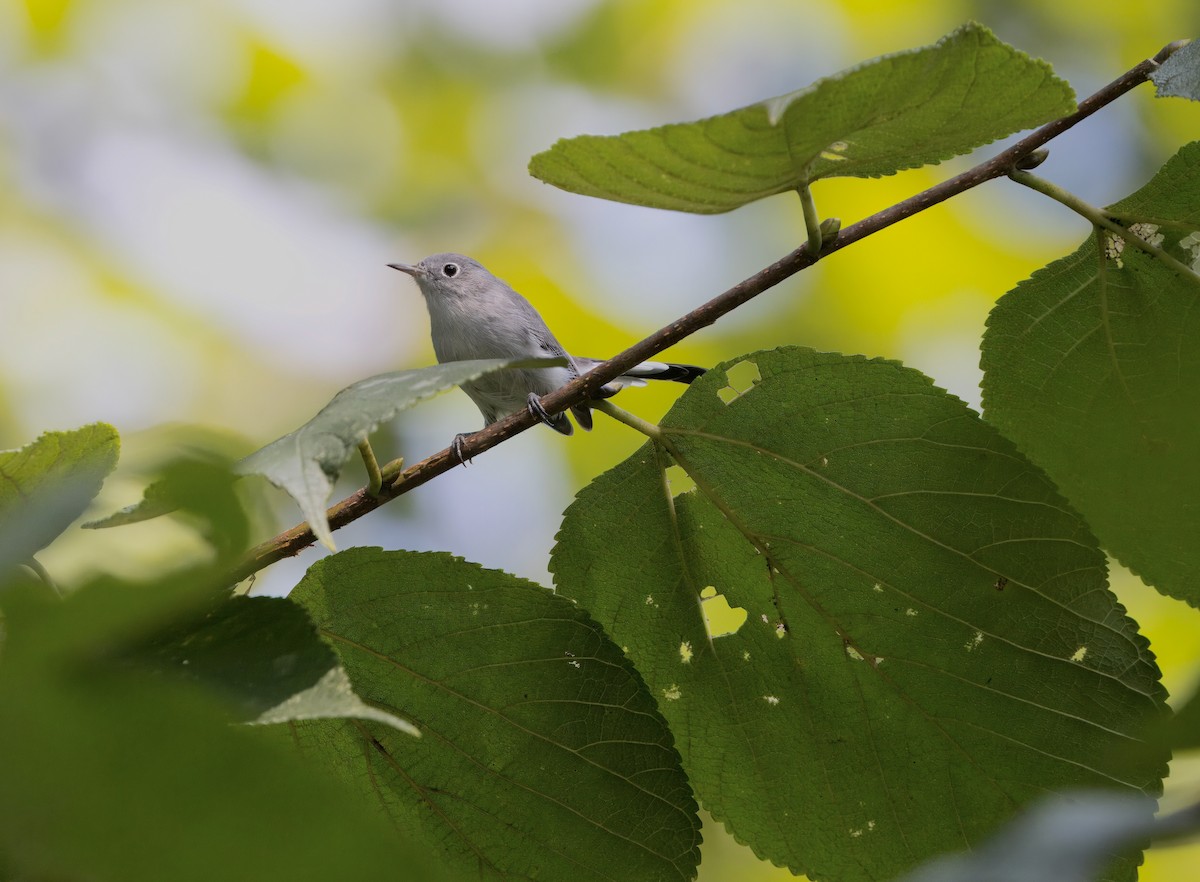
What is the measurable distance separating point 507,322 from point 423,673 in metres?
3.37

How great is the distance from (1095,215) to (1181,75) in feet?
0.72

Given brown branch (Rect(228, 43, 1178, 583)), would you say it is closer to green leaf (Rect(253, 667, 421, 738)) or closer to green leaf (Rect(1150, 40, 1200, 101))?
green leaf (Rect(1150, 40, 1200, 101))

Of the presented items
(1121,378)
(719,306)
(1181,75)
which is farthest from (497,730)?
(1181,75)

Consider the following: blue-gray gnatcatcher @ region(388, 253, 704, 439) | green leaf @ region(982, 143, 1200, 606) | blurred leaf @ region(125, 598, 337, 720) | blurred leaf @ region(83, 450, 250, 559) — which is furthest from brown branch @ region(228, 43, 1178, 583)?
blue-gray gnatcatcher @ region(388, 253, 704, 439)

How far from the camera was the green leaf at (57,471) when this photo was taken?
997 millimetres

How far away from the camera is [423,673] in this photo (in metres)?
1.40

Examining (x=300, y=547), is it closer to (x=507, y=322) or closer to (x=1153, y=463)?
(x=1153, y=463)

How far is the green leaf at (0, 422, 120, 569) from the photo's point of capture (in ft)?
3.27

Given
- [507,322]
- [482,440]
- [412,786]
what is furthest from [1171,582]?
[507,322]

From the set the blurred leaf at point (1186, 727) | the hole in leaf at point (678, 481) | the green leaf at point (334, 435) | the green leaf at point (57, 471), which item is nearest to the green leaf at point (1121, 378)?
the hole in leaf at point (678, 481)

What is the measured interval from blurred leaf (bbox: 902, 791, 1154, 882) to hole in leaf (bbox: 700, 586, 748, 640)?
1.01m

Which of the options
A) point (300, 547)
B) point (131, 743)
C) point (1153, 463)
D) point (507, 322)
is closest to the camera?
point (131, 743)

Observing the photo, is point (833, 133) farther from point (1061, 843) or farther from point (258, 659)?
point (1061, 843)

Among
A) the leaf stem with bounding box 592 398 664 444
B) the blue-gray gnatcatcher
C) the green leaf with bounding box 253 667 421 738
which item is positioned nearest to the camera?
the green leaf with bounding box 253 667 421 738
